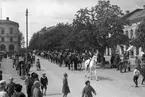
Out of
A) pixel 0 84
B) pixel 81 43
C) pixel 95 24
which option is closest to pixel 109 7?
pixel 95 24

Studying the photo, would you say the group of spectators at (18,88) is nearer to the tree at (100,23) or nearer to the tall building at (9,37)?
the tree at (100,23)

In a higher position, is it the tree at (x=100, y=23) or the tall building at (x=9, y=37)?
the tall building at (x=9, y=37)

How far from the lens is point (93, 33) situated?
29.0 meters

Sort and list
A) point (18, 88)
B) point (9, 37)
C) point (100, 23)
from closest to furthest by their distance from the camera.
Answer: point (18, 88) < point (100, 23) < point (9, 37)

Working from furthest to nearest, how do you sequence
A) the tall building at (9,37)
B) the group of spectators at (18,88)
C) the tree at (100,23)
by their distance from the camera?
the tall building at (9,37)
the tree at (100,23)
the group of spectators at (18,88)

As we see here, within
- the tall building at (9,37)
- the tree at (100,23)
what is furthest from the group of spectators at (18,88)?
the tall building at (9,37)

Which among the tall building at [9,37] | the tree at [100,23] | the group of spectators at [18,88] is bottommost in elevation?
the group of spectators at [18,88]

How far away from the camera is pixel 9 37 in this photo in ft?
449

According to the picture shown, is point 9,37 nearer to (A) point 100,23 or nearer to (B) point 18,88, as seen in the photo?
(A) point 100,23

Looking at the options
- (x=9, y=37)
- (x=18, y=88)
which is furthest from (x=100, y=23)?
(x=9, y=37)

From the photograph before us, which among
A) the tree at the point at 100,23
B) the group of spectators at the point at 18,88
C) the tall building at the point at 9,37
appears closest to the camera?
the group of spectators at the point at 18,88

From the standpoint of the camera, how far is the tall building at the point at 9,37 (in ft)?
438

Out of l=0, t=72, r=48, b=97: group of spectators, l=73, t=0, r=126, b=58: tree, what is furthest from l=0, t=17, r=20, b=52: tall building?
l=0, t=72, r=48, b=97: group of spectators

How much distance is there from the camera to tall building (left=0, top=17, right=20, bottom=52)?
438 ft
